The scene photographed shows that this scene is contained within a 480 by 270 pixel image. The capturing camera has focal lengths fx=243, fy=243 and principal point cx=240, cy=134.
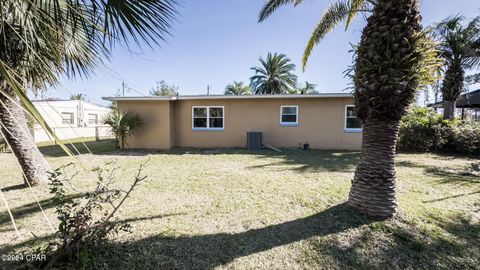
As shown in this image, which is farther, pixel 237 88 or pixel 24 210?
pixel 237 88

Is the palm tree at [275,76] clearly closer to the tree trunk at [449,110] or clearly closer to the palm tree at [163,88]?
the palm tree at [163,88]

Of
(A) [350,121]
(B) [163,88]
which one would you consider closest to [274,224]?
(A) [350,121]

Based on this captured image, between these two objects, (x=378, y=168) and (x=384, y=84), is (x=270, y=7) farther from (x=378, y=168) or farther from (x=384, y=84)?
(x=378, y=168)

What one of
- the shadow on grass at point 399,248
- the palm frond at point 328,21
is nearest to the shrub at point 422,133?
the palm frond at point 328,21

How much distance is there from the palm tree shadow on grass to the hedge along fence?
8747 millimetres

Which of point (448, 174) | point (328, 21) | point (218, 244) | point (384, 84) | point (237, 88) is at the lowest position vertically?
point (218, 244)

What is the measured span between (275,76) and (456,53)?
19.1 metres

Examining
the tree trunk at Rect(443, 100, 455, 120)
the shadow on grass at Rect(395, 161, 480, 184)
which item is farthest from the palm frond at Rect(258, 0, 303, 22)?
the tree trunk at Rect(443, 100, 455, 120)

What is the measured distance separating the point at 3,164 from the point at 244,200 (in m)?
8.57

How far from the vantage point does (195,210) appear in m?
4.30

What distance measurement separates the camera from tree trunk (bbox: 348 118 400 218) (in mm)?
3611

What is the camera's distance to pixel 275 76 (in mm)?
28750

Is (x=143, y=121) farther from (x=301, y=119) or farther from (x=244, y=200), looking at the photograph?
(x=244, y=200)

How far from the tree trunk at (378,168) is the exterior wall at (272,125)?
26.1ft
